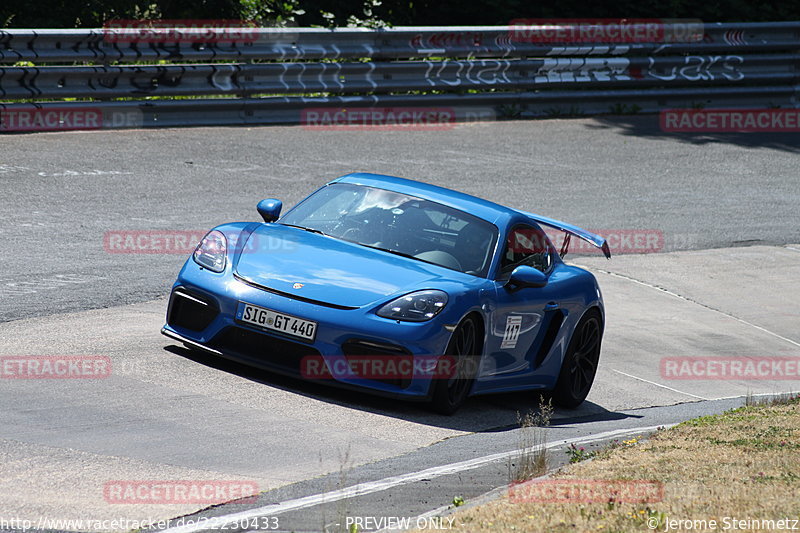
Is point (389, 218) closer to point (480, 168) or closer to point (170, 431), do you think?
point (170, 431)

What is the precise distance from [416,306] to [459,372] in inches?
21.9

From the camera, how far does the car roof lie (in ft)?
27.8

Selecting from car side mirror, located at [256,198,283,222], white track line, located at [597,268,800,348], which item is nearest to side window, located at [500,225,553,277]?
car side mirror, located at [256,198,283,222]

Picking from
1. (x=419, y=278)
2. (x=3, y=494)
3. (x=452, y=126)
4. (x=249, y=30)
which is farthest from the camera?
(x=452, y=126)

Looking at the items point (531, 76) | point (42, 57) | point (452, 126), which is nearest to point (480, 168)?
point (452, 126)

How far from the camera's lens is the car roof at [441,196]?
8.47 meters

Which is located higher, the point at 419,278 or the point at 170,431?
the point at 419,278

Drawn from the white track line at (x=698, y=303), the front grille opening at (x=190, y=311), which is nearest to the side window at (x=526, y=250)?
the front grille opening at (x=190, y=311)

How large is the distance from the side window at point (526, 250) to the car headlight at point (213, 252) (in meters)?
1.85

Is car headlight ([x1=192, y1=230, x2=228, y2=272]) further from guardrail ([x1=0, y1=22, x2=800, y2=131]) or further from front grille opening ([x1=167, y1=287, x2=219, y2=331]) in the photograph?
guardrail ([x1=0, y1=22, x2=800, y2=131])

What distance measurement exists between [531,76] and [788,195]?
4882mm

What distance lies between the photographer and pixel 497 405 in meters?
8.32

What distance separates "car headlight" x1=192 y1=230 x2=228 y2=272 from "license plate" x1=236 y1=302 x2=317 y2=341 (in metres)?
0.46

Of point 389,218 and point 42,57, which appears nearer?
point 389,218
